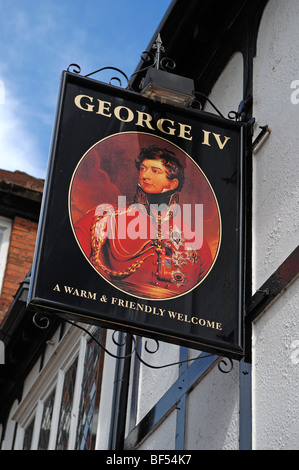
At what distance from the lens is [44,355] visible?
12.7 metres

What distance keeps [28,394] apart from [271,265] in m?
7.41

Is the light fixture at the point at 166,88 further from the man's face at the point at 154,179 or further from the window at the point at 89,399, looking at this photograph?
the window at the point at 89,399

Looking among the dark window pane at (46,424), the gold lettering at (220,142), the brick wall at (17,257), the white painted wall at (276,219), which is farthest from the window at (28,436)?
the gold lettering at (220,142)

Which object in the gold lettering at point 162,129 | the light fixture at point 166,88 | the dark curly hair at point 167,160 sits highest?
the light fixture at point 166,88

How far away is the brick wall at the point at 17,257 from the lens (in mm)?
14953

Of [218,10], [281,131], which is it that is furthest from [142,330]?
[218,10]

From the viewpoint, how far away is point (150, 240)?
602 centimetres

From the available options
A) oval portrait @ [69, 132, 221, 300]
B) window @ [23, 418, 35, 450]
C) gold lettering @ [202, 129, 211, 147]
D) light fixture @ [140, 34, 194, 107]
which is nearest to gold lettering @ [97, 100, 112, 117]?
oval portrait @ [69, 132, 221, 300]

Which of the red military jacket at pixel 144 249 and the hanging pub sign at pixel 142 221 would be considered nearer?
the hanging pub sign at pixel 142 221

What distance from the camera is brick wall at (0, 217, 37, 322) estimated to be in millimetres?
14953

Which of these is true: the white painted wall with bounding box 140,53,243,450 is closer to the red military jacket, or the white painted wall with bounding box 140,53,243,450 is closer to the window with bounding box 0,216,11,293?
the red military jacket

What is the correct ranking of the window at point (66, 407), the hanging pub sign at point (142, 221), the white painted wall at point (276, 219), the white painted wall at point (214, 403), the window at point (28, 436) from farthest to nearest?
the window at point (28, 436), the window at point (66, 407), the white painted wall at point (214, 403), the hanging pub sign at point (142, 221), the white painted wall at point (276, 219)

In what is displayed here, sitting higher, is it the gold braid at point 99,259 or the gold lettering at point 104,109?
the gold lettering at point 104,109

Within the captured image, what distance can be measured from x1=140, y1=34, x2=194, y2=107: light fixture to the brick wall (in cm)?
868
